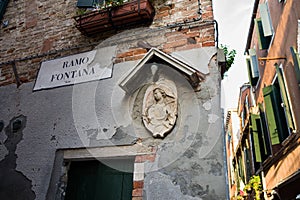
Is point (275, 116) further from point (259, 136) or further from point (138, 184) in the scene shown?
point (138, 184)

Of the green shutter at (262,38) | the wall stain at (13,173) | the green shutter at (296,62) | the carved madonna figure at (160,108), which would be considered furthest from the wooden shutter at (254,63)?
the wall stain at (13,173)

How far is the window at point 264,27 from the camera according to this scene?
5978mm

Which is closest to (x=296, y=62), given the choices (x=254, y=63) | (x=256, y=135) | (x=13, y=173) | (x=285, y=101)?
(x=285, y=101)

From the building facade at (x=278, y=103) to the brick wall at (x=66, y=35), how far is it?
6.20 ft

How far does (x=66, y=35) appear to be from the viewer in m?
3.88

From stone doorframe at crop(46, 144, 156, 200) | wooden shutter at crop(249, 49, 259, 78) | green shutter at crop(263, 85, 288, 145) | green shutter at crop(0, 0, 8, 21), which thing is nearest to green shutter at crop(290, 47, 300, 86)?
green shutter at crop(263, 85, 288, 145)

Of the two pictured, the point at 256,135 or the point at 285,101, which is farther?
the point at 256,135

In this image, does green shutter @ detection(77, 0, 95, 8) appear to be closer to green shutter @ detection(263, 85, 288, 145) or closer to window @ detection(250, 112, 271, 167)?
green shutter @ detection(263, 85, 288, 145)

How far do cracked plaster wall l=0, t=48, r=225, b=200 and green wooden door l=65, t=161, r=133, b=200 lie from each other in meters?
0.29

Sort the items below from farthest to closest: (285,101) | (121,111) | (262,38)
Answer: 1. (262,38)
2. (285,101)
3. (121,111)

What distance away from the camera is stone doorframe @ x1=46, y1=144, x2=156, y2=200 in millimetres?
2441

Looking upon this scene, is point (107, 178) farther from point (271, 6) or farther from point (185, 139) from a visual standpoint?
point (271, 6)

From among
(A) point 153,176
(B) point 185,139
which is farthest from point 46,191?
(B) point 185,139

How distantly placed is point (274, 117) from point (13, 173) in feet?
16.0
